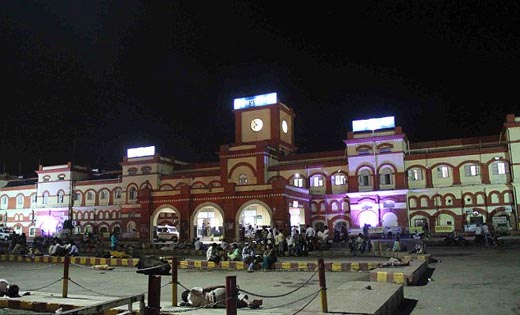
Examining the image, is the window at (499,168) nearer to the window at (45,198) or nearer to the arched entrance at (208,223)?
the arched entrance at (208,223)

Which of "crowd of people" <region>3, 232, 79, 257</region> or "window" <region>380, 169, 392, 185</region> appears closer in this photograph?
"crowd of people" <region>3, 232, 79, 257</region>

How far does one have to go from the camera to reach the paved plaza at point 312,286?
915 centimetres

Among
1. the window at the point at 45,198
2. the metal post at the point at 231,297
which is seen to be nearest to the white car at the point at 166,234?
the window at the point at 45,198

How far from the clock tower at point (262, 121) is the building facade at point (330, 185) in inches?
4.0

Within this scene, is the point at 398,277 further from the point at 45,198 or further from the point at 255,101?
the point at 45,198

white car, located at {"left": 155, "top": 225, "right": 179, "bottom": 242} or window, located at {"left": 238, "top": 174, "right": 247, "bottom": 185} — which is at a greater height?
window, located at {"left": 238, "top": 174, "right": 247, "bottom": 185}

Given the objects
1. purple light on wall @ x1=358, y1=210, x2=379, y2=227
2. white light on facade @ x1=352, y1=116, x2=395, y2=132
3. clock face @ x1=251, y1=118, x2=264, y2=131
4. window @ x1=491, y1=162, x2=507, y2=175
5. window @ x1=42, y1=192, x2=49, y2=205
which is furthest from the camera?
window @ x1=42, y1=192, x2=49, y2=205

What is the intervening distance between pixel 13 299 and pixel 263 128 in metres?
37.7

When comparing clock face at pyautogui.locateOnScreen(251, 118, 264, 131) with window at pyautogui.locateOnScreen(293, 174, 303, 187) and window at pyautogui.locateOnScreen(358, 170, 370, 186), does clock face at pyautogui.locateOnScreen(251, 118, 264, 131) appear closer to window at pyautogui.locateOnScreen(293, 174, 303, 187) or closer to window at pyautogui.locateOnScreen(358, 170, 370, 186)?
window at pyautogui.locateOnScreen(293, 174, 303, 187)

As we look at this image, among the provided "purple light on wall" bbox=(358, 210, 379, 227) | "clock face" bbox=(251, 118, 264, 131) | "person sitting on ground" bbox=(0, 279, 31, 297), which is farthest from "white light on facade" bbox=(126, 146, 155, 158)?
"person sitting on ground" bbox=(0, 279, 31, 297)

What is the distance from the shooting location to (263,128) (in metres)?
47.3

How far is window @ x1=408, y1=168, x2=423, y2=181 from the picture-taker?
131 ft

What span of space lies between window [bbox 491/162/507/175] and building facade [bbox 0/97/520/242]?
8 centimetres

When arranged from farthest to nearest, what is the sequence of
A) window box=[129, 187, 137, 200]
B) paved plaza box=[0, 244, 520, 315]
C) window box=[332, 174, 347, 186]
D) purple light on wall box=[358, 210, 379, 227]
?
window box=[129, 187, 137, 200]
window box=[332, 174, 347, 186]
purple light on wall box=[358, 210, 379, 227]
paved plaza box=[0, 244, 520, 315]
